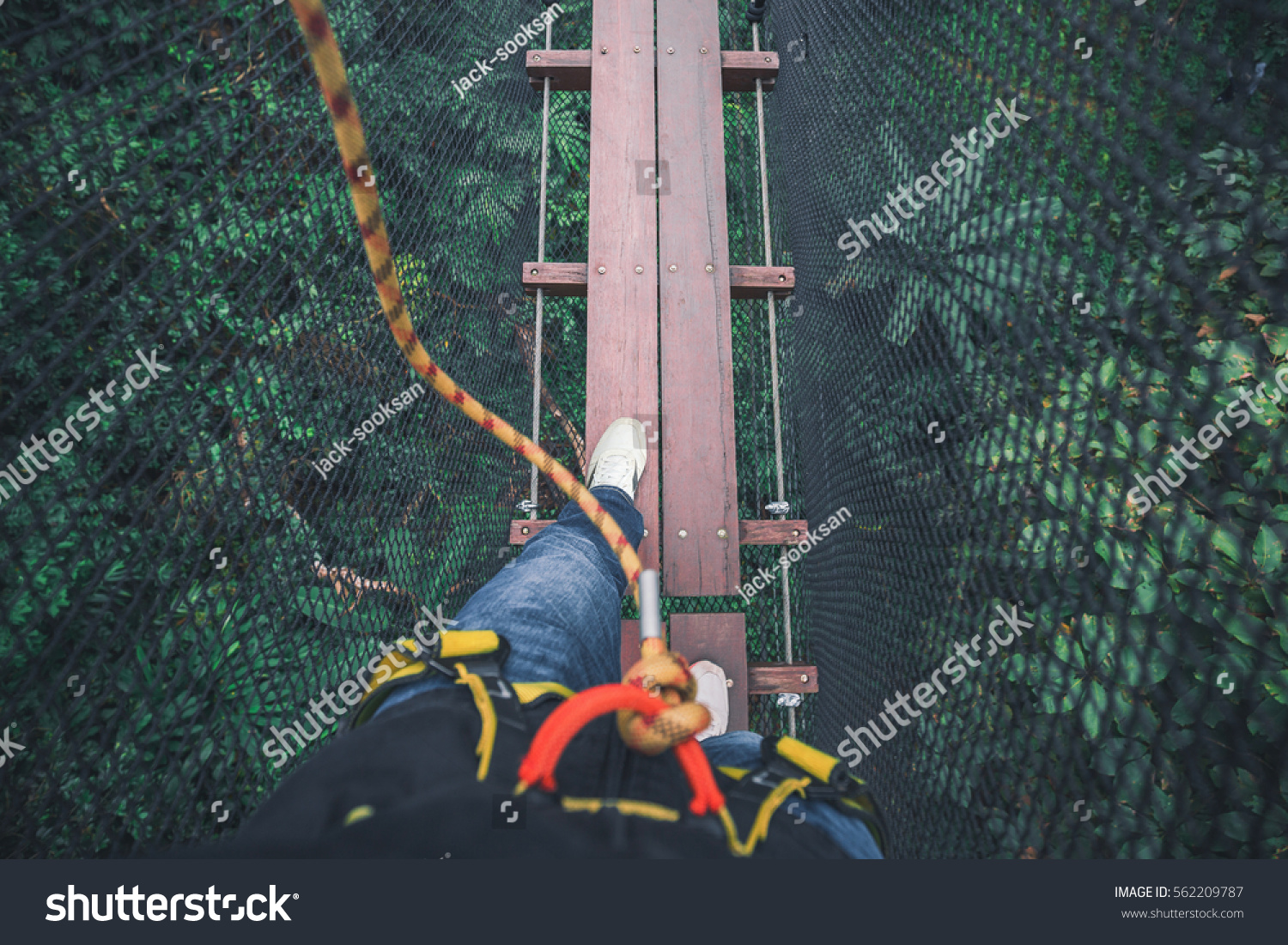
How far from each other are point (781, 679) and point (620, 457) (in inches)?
22.1

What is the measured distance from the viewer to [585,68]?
1.42 meters

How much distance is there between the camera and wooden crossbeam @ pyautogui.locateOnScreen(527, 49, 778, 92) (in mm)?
1418

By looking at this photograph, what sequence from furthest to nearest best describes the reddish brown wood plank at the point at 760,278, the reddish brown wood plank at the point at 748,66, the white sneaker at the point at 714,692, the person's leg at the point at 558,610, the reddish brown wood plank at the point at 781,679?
the reddish brown wood plank at the point at 748,66
the reddish brown wood plank at the point at 760,278
the reddish brown wood plank at the point at 781,679
the white sneaker at the point at 714,692
the person's leg at the point at 558,610

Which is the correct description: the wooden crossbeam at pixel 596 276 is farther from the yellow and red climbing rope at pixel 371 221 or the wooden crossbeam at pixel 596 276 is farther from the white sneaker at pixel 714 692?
the white sneaker at pixel 714 692

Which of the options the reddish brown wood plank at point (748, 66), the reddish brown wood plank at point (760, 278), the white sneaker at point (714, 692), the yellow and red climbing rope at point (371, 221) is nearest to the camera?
the yellow and red climbing rope at point (371, 221)

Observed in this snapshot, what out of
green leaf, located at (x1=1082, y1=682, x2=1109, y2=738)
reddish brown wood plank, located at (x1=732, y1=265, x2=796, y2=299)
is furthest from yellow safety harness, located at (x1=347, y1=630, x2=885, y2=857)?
reddish brown wood plank, located at (x1=732, y1=265, x2=796, y2=299)

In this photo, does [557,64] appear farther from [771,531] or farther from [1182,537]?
[1182,537]

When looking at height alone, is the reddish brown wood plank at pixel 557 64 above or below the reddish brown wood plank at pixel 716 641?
above

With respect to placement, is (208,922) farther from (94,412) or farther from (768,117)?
(768,117)

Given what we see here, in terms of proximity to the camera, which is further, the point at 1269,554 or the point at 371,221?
the point at 1269,554

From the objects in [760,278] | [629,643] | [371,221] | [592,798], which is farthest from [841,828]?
[760,278]

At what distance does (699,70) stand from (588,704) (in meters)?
1.52

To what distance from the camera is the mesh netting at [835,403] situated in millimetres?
588

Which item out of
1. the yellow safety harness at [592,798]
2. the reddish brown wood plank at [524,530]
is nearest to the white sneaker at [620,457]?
the reddish brown wood plank at [524,530]
